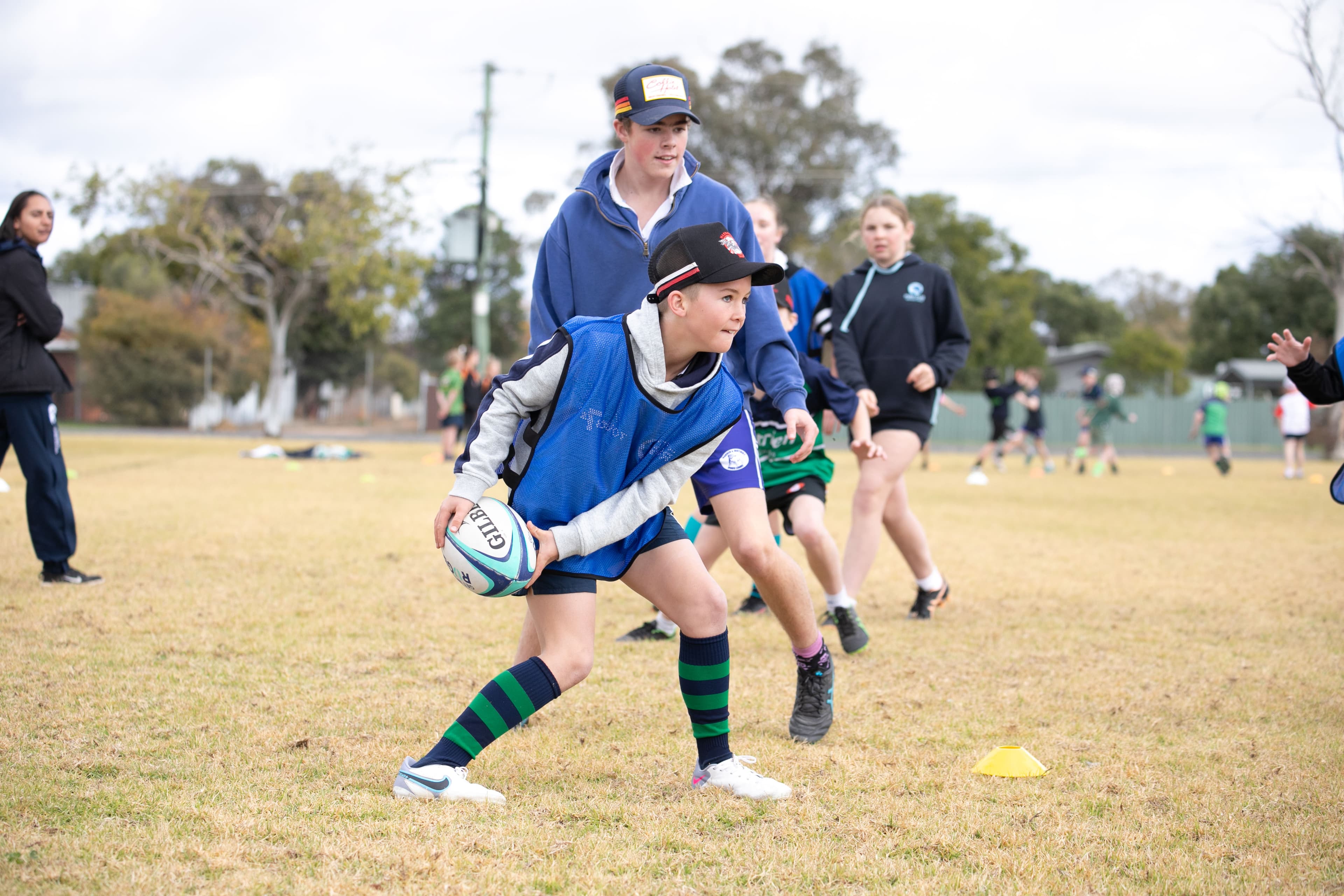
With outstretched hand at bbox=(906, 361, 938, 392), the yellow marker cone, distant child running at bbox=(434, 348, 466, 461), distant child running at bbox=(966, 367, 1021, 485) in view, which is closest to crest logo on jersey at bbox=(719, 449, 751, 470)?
the yellow marker cone

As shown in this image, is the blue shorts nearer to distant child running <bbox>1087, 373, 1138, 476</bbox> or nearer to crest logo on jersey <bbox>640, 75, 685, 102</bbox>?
crest logo on jersey <bbox>640, 75, 685, 102</bbox>

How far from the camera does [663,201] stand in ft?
13.1

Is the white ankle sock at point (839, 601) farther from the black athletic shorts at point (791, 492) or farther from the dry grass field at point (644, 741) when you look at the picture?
the black athletic shorts at point (791, 492)

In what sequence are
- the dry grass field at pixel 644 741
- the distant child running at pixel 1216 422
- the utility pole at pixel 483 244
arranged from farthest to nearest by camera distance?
1. the utility pole at pixel 483 244
2. the distant child running at pixel 1216 422
3. the dry grass field at pixel 644 741

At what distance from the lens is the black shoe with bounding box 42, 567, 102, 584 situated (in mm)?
6344

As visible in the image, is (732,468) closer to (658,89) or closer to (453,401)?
(658,89)

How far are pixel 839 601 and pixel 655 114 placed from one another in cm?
268

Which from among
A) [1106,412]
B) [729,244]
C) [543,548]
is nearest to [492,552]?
[543,548]

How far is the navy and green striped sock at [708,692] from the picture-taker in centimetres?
334

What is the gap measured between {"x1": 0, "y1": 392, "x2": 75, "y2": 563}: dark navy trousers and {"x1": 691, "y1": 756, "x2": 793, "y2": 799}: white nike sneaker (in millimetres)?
4646

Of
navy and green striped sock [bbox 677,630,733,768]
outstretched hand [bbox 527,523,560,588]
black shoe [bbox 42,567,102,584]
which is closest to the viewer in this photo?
outstretched hand [bbox 527,523,560,588]

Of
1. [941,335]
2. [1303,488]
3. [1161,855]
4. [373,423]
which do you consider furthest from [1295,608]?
[373,423]

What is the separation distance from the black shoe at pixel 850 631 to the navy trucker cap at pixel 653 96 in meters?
2.63

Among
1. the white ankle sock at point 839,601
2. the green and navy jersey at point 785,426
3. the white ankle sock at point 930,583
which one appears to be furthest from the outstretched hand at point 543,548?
the white ankle sock at point 930,583
